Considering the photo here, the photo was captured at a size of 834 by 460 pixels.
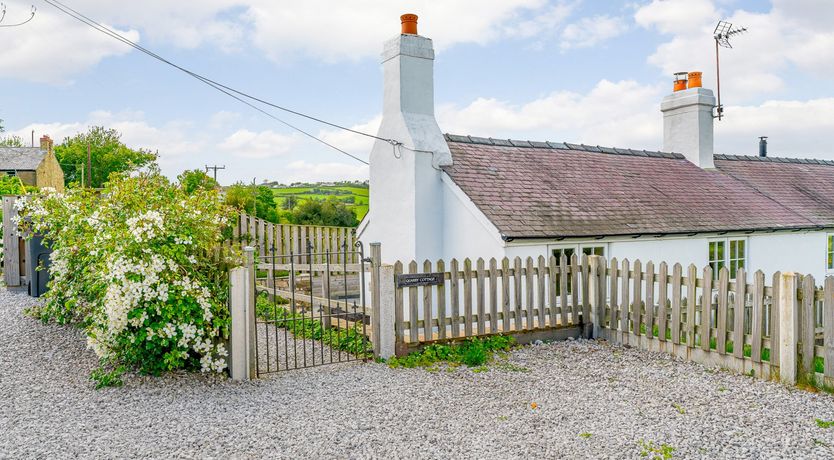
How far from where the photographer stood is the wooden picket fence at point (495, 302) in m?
8.50

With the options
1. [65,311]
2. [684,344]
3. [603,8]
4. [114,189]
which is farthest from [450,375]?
[603,8]

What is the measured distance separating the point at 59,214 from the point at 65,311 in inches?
64.6

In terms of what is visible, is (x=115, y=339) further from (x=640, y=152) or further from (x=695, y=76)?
(x=695, y=76)

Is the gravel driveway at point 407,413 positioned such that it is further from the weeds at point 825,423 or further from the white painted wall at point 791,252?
the white painted wall at point 791,252

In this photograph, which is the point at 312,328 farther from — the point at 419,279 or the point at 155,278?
the point at 155,278

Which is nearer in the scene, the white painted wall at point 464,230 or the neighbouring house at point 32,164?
the white painted wall at point 464,230

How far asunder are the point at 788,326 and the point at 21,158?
6043 centimetres

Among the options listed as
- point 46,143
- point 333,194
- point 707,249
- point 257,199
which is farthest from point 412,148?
point 46,143

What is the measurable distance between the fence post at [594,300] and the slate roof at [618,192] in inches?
42.0

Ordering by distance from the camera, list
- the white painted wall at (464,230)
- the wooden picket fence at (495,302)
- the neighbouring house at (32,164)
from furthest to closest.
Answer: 1. the neighbouring house at (32,164)
2. the white painted wall at (464,230)
3. the wooden picket fence at (495,302)

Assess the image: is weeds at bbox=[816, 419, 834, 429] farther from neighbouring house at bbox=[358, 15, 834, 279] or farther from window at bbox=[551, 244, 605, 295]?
neighbouring house at bbox=[358, 15, 834, 279]

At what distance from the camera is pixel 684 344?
8.51 metres

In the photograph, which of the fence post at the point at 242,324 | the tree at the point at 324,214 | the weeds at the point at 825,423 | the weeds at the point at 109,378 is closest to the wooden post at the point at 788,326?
the weeds at the point at 825,423

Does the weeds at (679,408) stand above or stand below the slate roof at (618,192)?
below
